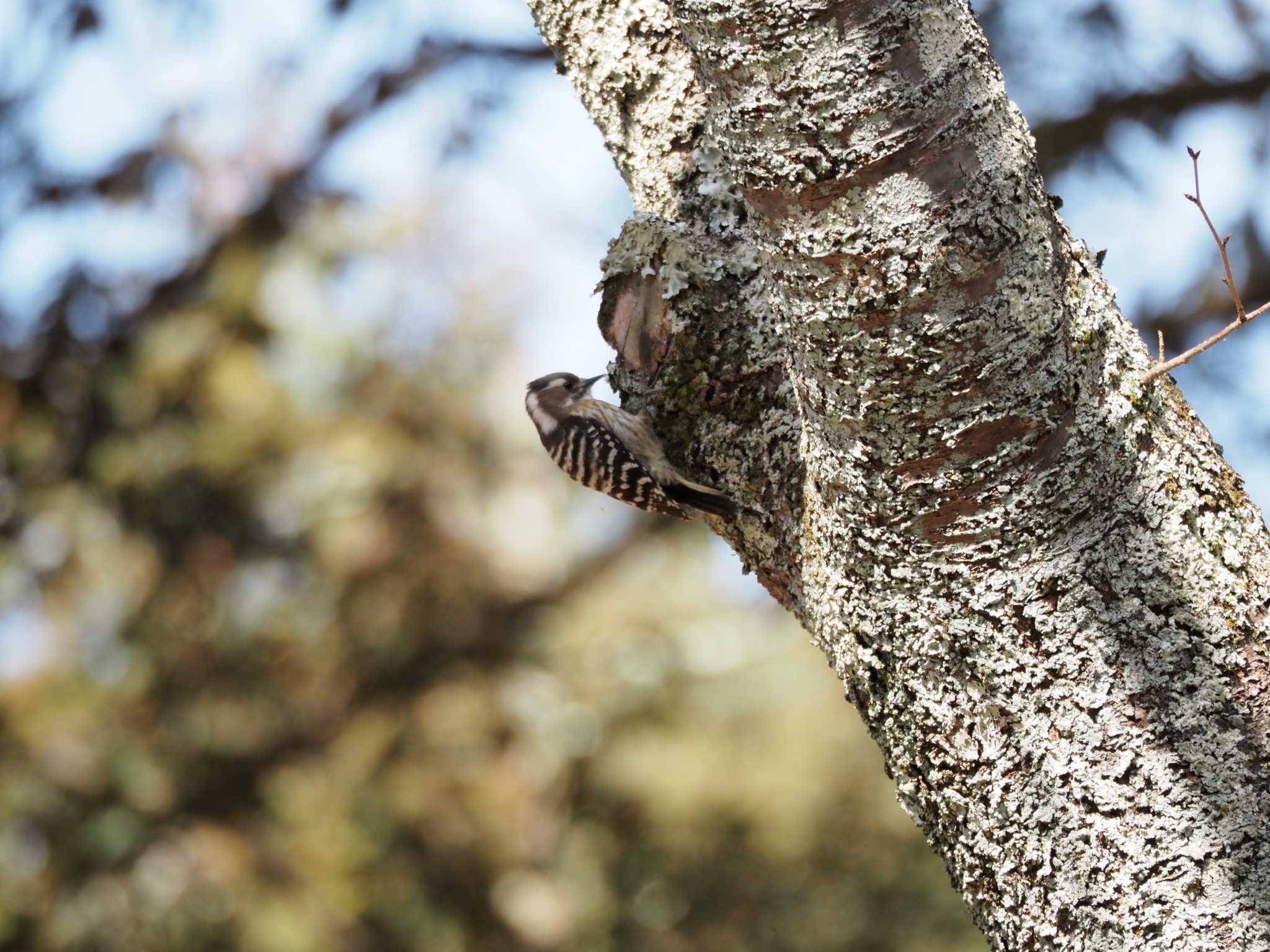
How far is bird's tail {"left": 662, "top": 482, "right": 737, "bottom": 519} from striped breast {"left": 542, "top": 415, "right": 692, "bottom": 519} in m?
0.48

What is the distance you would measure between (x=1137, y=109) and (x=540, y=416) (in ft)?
7.43

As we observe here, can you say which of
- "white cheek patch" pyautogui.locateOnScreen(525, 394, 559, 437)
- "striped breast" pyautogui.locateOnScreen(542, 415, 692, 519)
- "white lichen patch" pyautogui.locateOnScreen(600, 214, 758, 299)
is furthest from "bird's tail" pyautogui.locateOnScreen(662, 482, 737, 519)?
"white cheek patch" pyautogui.locateOnScreen(525, 394, 559, 437)

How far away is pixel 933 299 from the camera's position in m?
1.25

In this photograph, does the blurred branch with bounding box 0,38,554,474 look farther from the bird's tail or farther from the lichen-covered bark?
the lichen-covered bark

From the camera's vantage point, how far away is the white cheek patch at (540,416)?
4.24m

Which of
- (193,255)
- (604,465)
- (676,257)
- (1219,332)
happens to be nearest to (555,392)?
(604,465)

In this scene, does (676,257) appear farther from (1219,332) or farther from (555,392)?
(555,392)

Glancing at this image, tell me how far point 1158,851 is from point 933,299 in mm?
663

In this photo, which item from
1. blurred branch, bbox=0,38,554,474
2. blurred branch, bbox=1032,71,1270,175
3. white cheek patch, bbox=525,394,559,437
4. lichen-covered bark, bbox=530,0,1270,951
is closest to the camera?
lichen-covered bark, bbox=530,0,1270,951

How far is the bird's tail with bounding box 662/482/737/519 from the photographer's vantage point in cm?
196

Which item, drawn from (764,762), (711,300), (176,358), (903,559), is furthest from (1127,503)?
(764,762)

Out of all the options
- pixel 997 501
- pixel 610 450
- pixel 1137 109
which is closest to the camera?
pixel 997 501

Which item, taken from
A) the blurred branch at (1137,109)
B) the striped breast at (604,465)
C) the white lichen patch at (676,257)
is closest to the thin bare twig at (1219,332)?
the white lichen patch at (676,257)

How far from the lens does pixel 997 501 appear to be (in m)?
1.33
